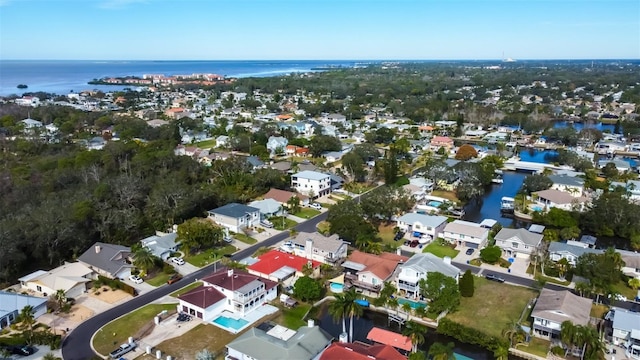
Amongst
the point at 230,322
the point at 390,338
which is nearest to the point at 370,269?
the point at 390,338

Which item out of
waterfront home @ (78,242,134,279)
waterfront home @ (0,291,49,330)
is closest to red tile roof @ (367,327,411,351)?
waterfront home @ (78,242,134,279)

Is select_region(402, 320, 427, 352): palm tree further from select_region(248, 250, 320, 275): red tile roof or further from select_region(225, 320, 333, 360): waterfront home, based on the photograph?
select_region(248, 250, 320, 275): red tile roof

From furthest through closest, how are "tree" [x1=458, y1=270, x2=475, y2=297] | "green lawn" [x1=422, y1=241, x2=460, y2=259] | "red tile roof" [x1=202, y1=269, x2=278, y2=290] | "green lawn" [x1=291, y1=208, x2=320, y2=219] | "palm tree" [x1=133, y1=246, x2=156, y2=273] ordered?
"green lawn" [x1=291, y1=208, x2=320, y2=219] → "green lawn" [x1=422, y1=241, x2=460, y2=259] → "palm tree" [x1=133, y1=246, x2=156, y2=273] → "tree" [x1=458, y1=270, x2=475, y2=297] → "red tile roof" [x1=202, y1=269, x2=278, y2=290]

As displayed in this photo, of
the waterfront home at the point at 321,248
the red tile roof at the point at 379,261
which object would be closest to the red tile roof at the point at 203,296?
the waterfront home at the point at 321,248

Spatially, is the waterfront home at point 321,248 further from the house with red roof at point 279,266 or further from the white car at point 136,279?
the white car at point 136,279

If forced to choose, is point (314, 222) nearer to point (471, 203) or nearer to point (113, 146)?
point (471, 203)
